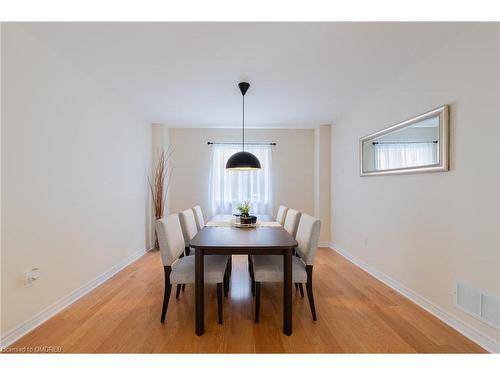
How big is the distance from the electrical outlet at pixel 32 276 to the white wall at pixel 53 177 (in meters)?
0.04

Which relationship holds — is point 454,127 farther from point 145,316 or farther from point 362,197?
point 145,316

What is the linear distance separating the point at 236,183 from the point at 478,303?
386 cm

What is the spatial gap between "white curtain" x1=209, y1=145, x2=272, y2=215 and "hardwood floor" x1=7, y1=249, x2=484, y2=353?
229 cm

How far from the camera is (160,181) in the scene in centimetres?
452

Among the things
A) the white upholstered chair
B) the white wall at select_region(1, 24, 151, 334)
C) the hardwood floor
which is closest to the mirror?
the hardwood floor

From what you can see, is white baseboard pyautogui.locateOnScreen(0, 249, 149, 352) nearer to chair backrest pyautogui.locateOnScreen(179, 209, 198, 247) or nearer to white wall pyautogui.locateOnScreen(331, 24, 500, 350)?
chair backrest pyautogui.locateOnScreen(179, 209, 198, 247)

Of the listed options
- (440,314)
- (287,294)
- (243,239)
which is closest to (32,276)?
(243,239)

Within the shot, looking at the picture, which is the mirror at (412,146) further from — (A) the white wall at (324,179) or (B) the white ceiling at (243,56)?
(A) the white wall at (324,179)

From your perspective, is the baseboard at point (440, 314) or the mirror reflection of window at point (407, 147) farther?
the mirror reflection of window at point (407, 147)

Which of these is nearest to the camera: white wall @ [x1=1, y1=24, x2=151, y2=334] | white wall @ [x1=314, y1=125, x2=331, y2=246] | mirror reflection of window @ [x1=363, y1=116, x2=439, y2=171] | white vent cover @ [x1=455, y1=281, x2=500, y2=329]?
white vent cover @ [x1=455, y1=281, x2=500, y2=329]

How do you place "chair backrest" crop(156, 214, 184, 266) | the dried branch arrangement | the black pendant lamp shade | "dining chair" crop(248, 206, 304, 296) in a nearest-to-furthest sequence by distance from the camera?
"chair backrest" crop(156, 214, 184, 266) < "dining chair" crop(248, 206, 304, 296) < the black pendant lamp shade < the dried branch arrangement

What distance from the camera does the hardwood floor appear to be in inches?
70.0

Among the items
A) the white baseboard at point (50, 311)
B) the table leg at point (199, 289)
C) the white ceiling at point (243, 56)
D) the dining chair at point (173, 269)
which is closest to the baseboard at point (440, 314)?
the dining chair at point (173, 269)

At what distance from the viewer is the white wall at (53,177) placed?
1830 millimetres
